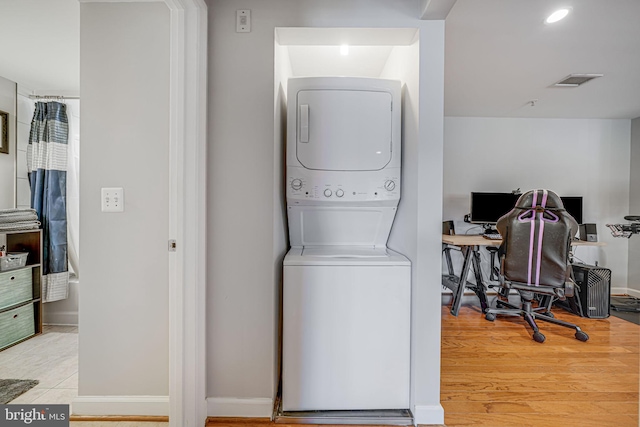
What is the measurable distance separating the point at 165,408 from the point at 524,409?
6.07 ft

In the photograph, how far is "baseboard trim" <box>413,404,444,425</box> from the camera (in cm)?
147

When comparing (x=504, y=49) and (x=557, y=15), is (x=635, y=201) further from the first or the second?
(x=557, y=15)

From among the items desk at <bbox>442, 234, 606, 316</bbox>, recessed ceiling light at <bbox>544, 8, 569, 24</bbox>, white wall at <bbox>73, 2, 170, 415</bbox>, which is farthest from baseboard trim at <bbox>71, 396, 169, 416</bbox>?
recessed ceiling light at <bbox>544, 8, 569, 24</bbox>

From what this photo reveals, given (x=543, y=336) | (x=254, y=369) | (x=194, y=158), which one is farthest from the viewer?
(x=543, y=336)

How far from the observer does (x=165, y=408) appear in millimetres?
1540

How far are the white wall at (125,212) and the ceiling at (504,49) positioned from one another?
0.47 meters

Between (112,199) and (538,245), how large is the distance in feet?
9.37

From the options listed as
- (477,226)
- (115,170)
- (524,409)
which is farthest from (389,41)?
(477,226)

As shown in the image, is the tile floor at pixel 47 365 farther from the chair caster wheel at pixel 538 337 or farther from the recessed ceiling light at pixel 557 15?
the recessed ceiling light at pixel 557 15

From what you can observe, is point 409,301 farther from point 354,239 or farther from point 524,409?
point 524,409

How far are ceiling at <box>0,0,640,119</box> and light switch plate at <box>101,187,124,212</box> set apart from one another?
40.7 inches

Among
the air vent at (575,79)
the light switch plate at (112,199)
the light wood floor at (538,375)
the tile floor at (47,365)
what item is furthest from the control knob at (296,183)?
the air vent at (575,79)

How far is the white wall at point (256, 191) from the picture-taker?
1.45 meters

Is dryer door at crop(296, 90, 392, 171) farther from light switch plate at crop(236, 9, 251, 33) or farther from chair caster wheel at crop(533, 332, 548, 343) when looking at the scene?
chair caster wheel at crop(533, 332, 548, 343)
